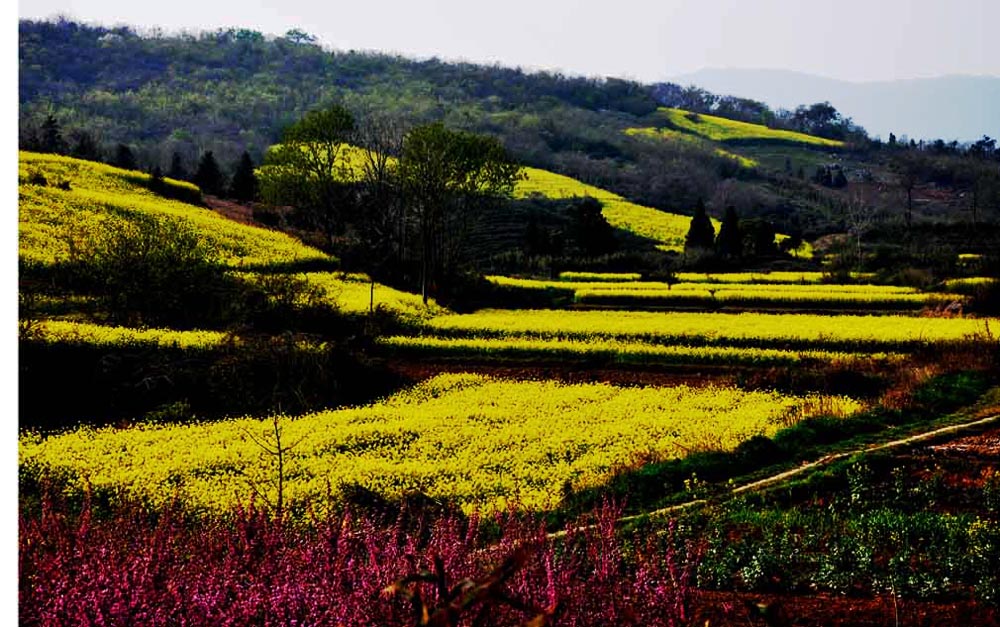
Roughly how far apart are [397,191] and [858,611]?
3987 centimetres

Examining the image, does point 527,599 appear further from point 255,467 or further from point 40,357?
point 40,357

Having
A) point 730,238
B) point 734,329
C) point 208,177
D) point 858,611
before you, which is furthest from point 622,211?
point 858,611

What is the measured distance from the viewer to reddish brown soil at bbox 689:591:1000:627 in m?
6.51

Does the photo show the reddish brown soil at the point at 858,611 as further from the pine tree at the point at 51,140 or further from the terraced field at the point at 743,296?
the pine tree at the point at 51,140

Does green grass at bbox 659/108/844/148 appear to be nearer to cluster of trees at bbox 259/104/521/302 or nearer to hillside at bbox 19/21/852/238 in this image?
hillside at bbox 19/21/852/238

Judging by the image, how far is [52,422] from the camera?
60.1 ft

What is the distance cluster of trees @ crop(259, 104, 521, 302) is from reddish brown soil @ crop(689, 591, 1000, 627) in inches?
1106

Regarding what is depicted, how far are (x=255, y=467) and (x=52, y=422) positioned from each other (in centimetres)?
649

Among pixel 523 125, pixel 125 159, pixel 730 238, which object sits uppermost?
pixel 523 125

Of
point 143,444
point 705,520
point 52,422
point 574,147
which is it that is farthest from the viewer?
point 574,147

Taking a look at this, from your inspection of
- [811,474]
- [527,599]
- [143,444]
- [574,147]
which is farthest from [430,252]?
[574,147]

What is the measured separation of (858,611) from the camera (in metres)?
6.90

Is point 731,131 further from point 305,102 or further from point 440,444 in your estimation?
point 440,444

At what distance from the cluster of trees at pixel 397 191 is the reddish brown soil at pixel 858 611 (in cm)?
2810
